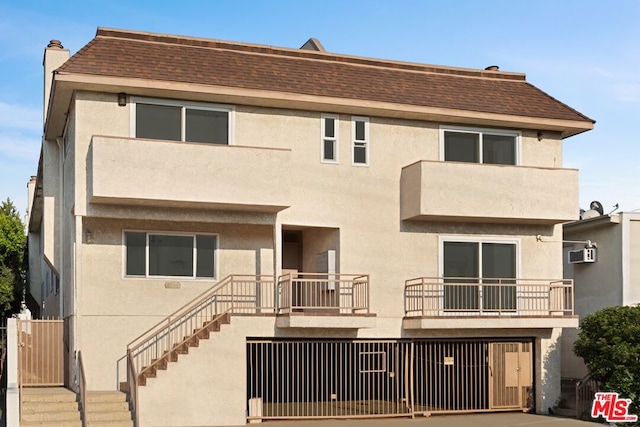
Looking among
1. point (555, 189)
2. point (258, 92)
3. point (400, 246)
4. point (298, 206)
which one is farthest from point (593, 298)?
point (258, 92)

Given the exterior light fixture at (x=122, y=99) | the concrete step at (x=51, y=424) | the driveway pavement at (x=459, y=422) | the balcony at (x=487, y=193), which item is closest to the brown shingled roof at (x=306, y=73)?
the exterior light fixture at (x=122, y=99)

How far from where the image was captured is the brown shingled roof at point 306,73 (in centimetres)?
2248

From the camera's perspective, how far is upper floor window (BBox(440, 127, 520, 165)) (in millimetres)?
25500

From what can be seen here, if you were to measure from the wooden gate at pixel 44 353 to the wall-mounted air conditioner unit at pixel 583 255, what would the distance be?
15565 mm

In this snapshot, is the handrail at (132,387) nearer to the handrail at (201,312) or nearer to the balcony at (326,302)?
the handrail at (201,312)

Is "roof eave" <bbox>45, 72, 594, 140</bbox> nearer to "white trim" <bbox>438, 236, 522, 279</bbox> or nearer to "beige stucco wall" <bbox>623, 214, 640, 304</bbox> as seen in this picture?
"white trim" <bbox>438, 236, 522, 279</bbox>

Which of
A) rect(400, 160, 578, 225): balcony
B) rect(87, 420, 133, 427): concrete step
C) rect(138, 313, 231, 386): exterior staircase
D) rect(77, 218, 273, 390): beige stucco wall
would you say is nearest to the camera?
rect(87, 420, 133, 427): concrete step

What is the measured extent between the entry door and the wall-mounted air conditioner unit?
447 cm

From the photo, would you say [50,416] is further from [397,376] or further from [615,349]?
[615,349]

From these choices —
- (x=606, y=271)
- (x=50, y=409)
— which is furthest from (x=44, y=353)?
(x=606, y=271)

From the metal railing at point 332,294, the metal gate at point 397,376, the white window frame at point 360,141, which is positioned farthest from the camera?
the white window frame at point 360,141

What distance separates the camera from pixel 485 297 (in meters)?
25.2

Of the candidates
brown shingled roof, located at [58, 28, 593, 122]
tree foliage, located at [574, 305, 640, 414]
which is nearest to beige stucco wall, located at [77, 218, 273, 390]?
brown shingled roof, located at [58, 28, 593, 122]

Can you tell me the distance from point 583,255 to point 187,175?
13295 millimetres
